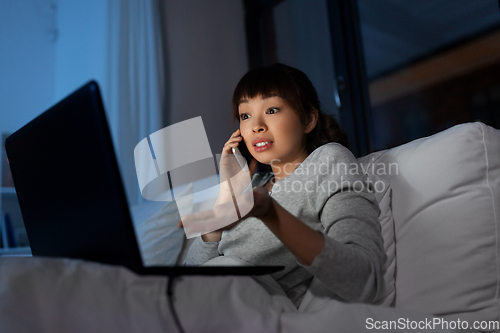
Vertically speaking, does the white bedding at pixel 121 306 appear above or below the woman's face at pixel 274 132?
below

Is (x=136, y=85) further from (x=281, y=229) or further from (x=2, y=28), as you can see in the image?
(x=281, y=229)

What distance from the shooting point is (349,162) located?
0.82 m

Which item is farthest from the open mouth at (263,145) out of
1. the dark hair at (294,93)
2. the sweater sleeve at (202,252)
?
the sweater sleeve at (202,252)

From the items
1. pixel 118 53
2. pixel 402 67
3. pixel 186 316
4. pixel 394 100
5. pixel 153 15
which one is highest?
pixel 153 15

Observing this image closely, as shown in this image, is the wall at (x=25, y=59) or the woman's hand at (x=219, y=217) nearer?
the woman's hand at (x=219, y=217)

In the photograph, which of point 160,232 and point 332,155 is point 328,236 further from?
point 160,232

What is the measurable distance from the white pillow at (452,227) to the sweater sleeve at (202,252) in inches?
17.3

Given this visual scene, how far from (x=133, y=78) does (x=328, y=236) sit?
2.07 m

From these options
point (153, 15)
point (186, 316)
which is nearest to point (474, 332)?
point (186, 316)

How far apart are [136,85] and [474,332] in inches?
87.7

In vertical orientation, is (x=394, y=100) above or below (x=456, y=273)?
above

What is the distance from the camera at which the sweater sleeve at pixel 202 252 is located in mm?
941

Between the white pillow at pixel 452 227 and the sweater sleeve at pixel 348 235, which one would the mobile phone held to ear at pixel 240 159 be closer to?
the sweater sleeve at pixel 348 235

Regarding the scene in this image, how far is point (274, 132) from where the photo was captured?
3.31 ft
